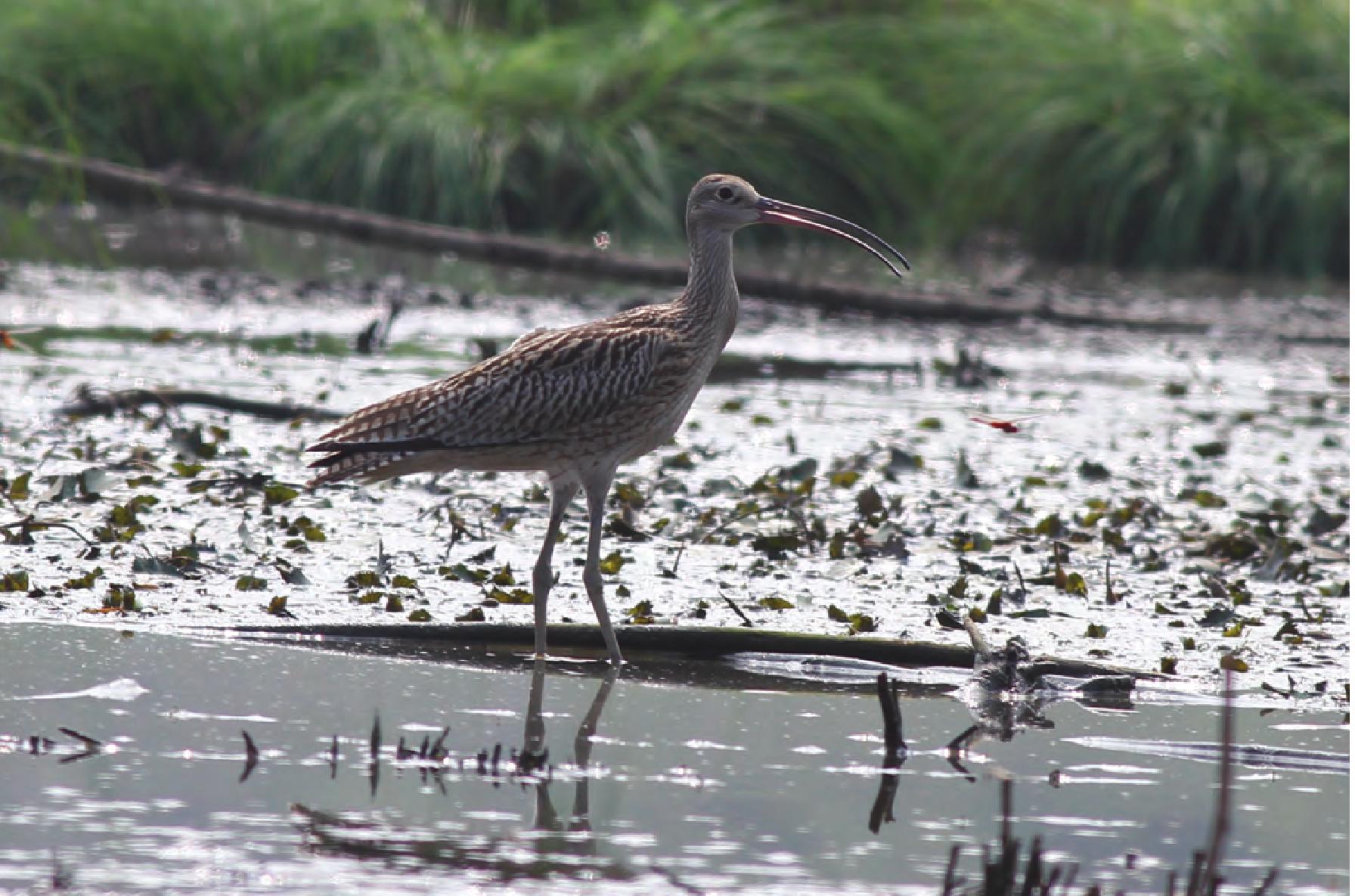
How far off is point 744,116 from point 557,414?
10.6 metres

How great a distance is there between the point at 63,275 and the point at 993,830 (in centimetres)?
1039

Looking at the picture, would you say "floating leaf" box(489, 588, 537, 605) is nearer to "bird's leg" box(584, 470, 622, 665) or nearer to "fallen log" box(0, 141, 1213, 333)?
"bird's leg" box(584, 470, 622, 665)

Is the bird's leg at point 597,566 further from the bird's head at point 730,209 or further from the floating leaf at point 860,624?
the bird's head at point 730,209

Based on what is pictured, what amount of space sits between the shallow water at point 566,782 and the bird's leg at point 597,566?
0.44 feet

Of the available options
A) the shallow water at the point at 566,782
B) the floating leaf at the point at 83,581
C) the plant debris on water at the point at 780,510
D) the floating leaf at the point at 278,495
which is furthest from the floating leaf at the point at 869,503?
the floating leaf at the point at 83,581

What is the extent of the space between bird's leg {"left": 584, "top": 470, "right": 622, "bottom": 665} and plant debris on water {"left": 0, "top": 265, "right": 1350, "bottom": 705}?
222 mm

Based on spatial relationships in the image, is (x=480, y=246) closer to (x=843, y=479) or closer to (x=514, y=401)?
(x=843, y=479)

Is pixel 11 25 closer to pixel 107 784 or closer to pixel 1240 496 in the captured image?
pixel 1240 496

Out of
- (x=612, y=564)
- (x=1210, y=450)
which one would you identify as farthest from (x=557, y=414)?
(x=1210, y=450)

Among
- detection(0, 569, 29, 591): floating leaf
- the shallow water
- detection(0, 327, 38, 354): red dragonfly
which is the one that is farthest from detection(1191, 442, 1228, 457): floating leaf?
detection(0, 569, 29, 591): floating leaf

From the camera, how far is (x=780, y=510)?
7.82 meters

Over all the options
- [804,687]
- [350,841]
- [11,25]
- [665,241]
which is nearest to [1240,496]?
[804,687]

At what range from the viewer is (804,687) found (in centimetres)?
564

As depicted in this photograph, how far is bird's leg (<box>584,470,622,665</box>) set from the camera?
5871 millimetres
